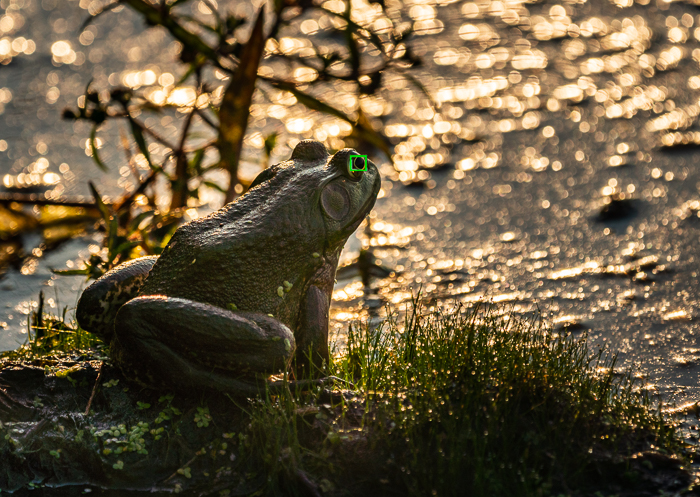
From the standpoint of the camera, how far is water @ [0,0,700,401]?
5113 millimetres

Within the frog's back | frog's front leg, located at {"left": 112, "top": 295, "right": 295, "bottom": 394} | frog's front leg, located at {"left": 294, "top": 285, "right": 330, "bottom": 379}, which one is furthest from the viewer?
frog's front leg, located at {"left": 294, "top": 285, "right": 330, "bottom": 379}

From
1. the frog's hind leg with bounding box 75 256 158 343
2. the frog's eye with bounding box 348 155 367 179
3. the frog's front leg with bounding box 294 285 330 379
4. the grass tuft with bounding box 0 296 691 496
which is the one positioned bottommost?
the grass tuft with bounding box 0 296 691 496

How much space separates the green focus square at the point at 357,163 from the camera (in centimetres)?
337

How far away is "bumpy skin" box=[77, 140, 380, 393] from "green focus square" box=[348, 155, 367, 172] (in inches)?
1.3

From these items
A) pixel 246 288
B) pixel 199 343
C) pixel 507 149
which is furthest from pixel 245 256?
pixel 507 149

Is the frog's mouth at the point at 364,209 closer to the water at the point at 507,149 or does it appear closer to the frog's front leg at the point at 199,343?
the frog's front leg at the point at 199,343

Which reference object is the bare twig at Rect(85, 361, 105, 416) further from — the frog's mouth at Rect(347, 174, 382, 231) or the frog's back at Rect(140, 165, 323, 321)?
the frog's mouth at Rect(347, 174, 382, 231)

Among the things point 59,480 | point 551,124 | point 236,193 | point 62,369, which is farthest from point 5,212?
point 551,124

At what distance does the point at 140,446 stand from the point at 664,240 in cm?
429

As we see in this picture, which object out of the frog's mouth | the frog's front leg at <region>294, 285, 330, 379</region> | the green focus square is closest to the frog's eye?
the green focus square

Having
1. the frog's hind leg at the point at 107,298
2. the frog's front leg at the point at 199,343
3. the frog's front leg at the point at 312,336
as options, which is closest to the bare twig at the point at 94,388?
the frog's hind leg at the point at 107,298

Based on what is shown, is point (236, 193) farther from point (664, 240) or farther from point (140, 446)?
point (664, 240)

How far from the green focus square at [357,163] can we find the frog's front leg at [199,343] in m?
0.82

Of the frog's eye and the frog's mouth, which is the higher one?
the frog's eye
